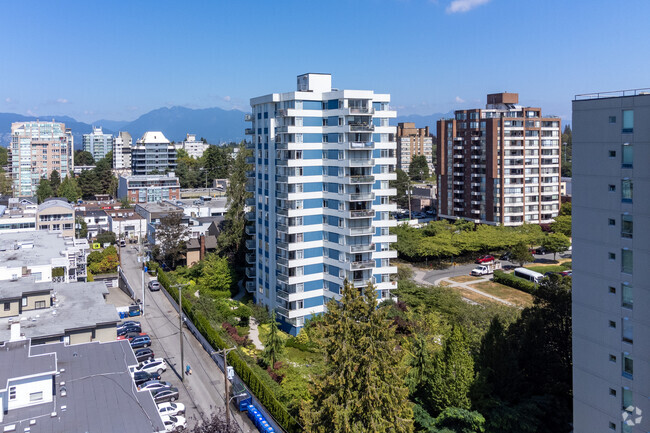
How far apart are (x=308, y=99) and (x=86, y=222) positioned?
54339 millimetres

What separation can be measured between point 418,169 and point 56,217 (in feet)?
337

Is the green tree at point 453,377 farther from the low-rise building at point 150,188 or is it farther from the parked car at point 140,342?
the low-rise building at point 150,188

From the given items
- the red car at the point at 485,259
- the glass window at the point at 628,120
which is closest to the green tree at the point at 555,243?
the red car at the point at 485,259

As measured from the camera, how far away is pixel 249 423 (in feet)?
94.1

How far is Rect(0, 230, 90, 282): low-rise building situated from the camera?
1597 inches

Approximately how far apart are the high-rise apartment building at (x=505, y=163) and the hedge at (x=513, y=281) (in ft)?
61.2

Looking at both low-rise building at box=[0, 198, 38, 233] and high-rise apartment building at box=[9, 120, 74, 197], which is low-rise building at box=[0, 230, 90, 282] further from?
high-rise apartment building at box=[9, 120, 74, 197]

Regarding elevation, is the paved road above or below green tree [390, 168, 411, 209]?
below

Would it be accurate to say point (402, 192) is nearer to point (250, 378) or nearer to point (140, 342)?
point (140, 342)

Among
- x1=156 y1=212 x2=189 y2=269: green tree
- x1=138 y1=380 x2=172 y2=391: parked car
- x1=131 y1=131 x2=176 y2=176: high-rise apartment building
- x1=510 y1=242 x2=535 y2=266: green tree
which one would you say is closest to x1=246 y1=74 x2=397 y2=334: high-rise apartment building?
x1=138 y1=380 x2=172 y2=391: parked car

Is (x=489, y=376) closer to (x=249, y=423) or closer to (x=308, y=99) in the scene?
(x=249, y=423)

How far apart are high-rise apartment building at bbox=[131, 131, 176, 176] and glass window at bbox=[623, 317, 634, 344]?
125 meters

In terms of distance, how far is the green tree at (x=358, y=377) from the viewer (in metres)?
20.6

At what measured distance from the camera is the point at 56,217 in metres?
65.9
